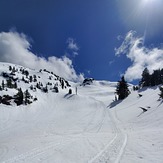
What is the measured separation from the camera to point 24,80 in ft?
418

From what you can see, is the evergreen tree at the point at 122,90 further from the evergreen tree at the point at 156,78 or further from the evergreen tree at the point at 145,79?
the evergreen tree at the point at 156,78

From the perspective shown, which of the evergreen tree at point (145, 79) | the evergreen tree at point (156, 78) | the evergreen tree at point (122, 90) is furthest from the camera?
the evergreen tree at point (145, 79)

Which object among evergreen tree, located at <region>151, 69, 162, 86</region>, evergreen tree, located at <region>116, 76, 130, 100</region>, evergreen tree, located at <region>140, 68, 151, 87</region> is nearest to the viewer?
evergreen tree, located at <region>116, 76, 130, 100</region>

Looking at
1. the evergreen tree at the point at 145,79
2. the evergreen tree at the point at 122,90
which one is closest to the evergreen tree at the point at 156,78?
the evergreen tree at the point at 145,79

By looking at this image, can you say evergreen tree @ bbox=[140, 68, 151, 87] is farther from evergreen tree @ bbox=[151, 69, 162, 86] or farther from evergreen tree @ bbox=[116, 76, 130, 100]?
evergreen tree @ bbox=[116, 76, 130, 100]

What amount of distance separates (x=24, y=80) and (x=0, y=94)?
71234 millimetres

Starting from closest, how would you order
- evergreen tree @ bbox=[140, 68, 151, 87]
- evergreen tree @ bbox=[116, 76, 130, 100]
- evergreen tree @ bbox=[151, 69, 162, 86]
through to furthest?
evergreen tree @ bbox=[116, 76, 130, 100] < evergreen tree @ bbox=[151, 69, 162, 86] < evergreen tree @ bbox=[140, 68, 151, 87]

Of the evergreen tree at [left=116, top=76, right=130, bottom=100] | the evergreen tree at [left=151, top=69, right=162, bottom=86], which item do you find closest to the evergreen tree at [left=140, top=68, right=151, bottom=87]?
the evergreen tree at [left=151, top=69, right=162, bottom=86]

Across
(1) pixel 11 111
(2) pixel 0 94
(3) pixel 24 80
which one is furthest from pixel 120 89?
(3) pixel 24 80

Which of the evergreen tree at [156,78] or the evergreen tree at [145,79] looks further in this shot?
the evergreen tree at [145,79]

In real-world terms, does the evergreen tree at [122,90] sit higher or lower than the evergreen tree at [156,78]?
lower

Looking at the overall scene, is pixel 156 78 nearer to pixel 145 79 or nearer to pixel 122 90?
pixel 145 79

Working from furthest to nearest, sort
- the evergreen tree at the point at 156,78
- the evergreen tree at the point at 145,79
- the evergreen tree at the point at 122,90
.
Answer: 1. the evergreen tree at the point at 145,79
2. the evergreen tree at the point at 156,78
3. the evergreen tree at the point at 122,90

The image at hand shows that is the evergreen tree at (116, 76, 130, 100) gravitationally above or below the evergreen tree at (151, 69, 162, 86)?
below
